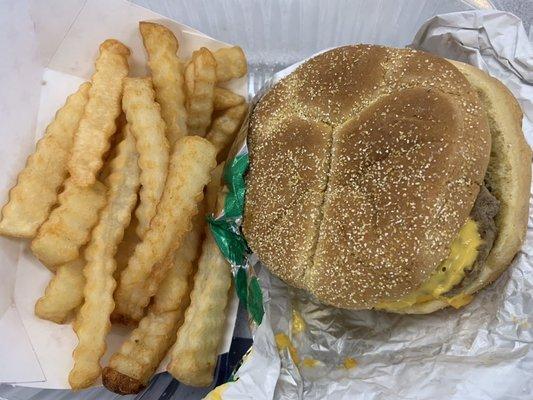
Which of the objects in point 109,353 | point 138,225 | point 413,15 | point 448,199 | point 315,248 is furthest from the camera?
point 413,15

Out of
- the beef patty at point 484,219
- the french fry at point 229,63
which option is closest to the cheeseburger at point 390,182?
the beef patty at point 484,219

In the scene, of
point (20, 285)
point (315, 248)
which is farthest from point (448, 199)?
point (20, 285)

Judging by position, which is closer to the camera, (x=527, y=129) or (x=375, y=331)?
(x=527, y=129)

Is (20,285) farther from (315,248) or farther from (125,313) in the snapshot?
(315,248)

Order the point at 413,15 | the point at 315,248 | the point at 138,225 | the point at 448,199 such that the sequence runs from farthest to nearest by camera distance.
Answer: the point at 413,15 → the point at 138,225 → the point at 315,248 → the point at 448,199

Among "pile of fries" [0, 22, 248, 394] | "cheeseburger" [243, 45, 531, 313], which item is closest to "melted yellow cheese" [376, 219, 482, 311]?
"cheeseburger" [243, 45, 531, 313]

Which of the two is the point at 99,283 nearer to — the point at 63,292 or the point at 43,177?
the point at 63,292

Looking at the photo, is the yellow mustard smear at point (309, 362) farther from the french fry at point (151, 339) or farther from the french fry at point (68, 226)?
the french fry at point (68, 226)

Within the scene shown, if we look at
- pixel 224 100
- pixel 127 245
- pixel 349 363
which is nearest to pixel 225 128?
pixel 224 100
